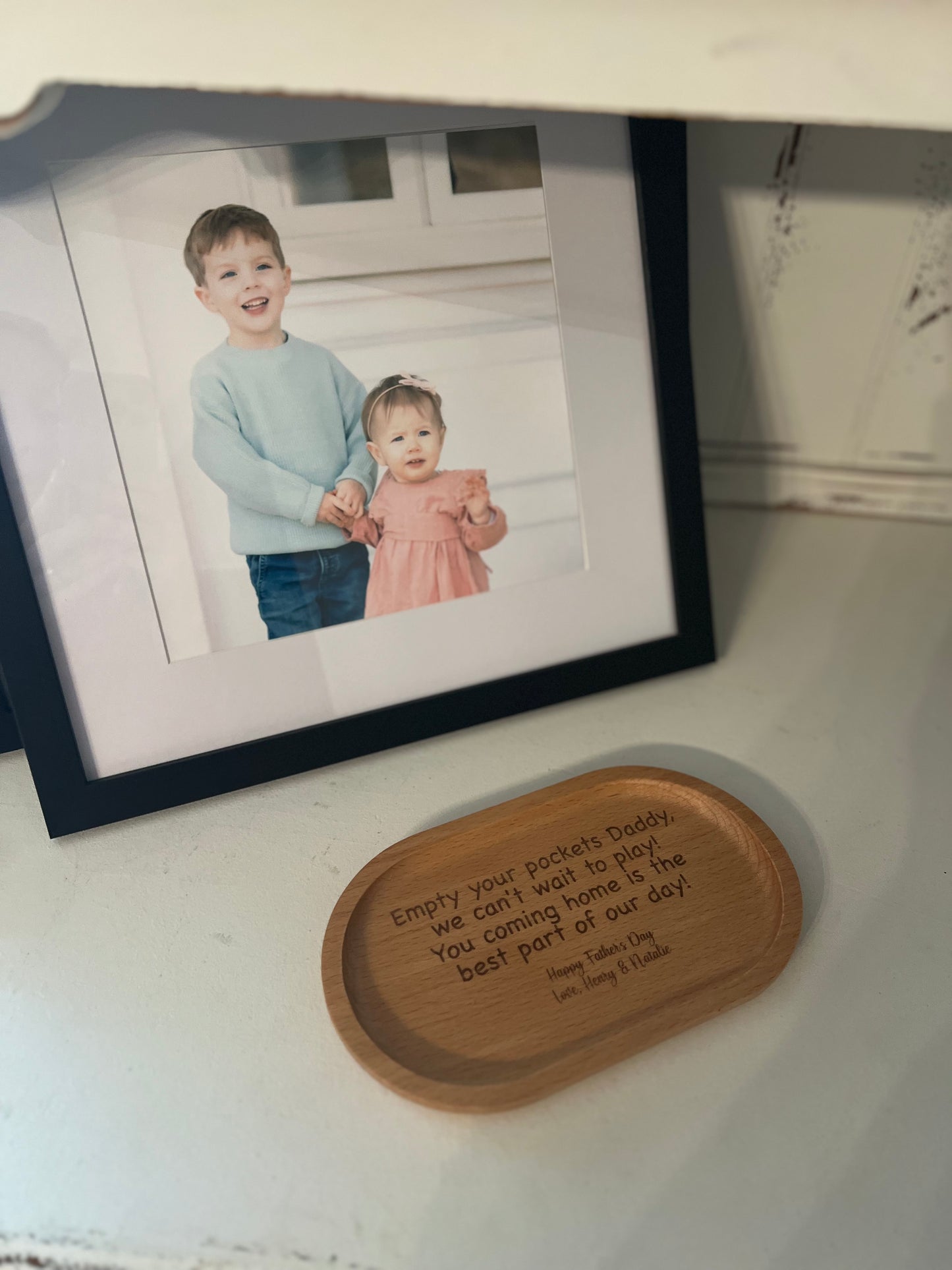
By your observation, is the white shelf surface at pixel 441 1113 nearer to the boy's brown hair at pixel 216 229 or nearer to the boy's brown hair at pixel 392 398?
the boy's brown hair at pixel 392 398

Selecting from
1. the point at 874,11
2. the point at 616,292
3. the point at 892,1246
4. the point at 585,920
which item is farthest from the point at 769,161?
the point at 892,1246

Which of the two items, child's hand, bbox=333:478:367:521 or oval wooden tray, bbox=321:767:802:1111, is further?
child's hand, bbox=333:478:367:521

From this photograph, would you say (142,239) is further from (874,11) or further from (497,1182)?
(497,1182)

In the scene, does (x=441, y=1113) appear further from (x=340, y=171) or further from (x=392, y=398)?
(x=340, y=171)

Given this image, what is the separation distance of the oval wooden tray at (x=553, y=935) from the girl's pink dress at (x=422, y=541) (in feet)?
0.53

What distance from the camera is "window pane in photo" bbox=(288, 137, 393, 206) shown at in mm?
564

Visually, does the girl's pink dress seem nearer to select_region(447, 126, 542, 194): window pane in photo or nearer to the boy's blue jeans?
the boy's blue jeans

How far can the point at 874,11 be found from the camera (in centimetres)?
33

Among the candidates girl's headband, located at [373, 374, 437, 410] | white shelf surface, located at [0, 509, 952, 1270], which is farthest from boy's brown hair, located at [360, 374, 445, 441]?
white shelf surface, located at [0, 509, 952, 1270]

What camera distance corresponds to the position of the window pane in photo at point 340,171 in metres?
0.56

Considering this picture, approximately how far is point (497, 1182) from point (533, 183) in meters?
0.59

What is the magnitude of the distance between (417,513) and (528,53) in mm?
330

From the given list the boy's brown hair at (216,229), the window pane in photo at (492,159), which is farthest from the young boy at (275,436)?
the window pane in photo at (492,159)

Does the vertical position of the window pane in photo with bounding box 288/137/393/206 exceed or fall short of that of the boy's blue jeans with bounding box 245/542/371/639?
it exceeds it
